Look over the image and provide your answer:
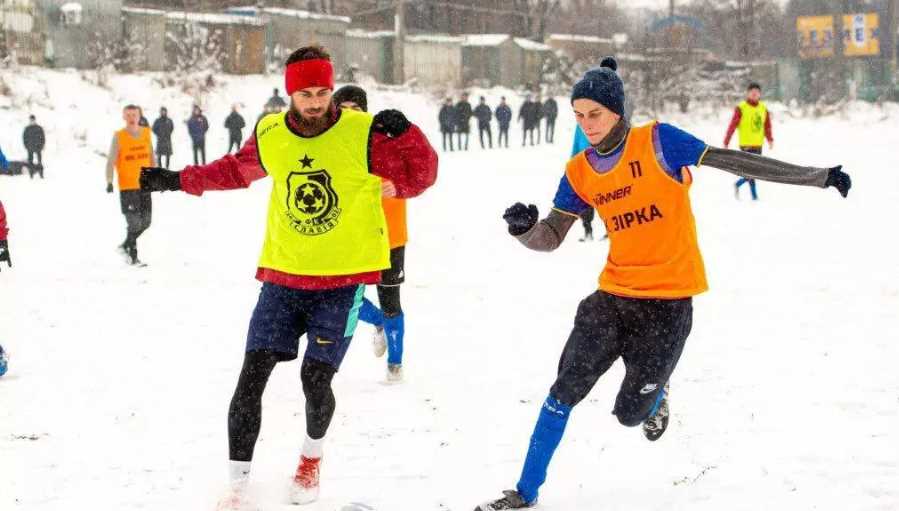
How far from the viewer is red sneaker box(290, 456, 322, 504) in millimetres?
4461

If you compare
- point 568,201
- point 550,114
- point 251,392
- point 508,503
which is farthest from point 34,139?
point 508,503

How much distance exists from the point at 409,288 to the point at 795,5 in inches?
3600

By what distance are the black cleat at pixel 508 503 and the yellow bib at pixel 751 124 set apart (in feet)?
45.8

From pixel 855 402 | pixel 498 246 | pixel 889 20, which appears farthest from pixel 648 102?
pixel 855 402

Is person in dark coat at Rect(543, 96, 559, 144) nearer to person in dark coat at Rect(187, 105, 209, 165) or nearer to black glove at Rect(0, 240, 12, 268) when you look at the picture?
person in dark coat at Rect(187, 105, 209, 165)

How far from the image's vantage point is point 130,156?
1188cm

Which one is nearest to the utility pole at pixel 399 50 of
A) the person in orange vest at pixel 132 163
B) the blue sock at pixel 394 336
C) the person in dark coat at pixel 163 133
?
the person in dark coat at pixel 163 133

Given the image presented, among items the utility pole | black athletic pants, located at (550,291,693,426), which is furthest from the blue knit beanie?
the utility pole

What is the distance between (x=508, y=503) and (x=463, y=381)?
2455 millimetres

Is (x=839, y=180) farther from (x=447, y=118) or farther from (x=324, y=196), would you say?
(x=447, y=118)

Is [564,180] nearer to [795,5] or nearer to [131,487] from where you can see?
[131,487]

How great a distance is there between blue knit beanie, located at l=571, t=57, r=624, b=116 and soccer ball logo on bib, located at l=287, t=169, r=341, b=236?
1073 mm

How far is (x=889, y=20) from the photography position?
66.6m

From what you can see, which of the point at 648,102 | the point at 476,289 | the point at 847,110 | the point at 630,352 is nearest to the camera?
the point at 630,352
